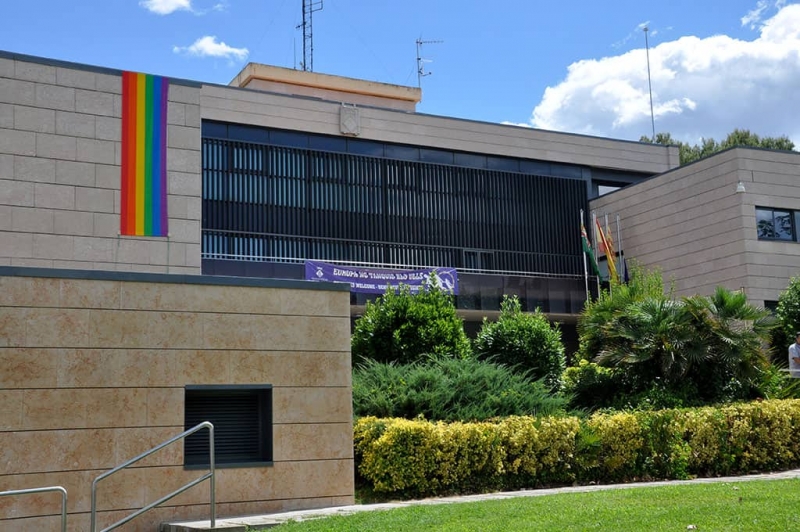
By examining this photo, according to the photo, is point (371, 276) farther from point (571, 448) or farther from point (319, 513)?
point (319, 513)

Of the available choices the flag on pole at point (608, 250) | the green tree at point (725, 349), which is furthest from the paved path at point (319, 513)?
the flag on pole at point (608, 250)

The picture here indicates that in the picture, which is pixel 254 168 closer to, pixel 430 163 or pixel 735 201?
pixel 430 163

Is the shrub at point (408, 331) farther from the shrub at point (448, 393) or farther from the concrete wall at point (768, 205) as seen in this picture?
the concrete wall at point (768, 205)

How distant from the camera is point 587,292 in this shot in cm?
3722

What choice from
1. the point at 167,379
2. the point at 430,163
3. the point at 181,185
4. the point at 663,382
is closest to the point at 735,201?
the point at 430,163

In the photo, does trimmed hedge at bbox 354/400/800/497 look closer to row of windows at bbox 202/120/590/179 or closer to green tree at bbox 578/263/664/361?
green tree at bbox 578/263/664/361

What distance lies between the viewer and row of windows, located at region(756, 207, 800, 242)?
33.6 meters

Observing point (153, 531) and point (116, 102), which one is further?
point (116, 102)

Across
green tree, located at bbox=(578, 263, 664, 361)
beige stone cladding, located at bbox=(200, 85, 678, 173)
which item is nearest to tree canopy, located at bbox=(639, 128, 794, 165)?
beige stone cladding, located at bbox=(200, 85, 678, 173)

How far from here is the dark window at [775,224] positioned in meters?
33.6

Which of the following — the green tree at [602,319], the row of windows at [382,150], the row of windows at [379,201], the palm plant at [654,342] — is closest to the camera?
the palm plant at [654,342]

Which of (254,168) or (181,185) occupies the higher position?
(254,168)

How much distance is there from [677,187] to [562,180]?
18.5 ft

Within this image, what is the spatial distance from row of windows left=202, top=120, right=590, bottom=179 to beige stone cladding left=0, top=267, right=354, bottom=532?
71.3ft
